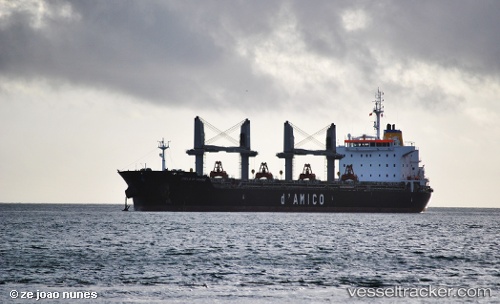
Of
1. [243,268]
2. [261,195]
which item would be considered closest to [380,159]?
[261,195]

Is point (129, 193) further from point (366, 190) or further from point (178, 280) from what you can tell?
point (178, 280)

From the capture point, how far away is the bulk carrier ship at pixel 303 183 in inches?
3484

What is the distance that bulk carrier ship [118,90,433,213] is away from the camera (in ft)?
290

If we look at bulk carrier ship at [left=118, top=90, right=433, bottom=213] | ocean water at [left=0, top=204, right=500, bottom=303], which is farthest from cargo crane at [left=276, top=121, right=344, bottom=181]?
ocean water at [left=0, top=204, right=500, bottom=303]

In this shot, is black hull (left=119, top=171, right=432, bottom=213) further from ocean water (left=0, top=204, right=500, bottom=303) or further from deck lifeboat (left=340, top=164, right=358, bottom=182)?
ocean water (left=0, top=204, right=500, bottom=303)

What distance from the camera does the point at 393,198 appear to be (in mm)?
105000

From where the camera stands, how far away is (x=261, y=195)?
95438 millimetres

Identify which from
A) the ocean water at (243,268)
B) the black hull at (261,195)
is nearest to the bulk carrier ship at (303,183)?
the black hull at (261,195)

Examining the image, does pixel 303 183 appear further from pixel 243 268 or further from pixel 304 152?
pixel 243 268

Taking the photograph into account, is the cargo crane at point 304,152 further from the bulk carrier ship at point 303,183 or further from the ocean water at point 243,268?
the ocean water at point 243,268

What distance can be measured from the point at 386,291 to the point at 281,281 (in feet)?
12.4

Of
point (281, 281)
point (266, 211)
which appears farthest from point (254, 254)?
point (266, 211)

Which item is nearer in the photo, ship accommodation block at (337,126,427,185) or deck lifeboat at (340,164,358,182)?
deck lifeboat at (340,164,358,182)

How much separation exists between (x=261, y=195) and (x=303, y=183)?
7012mm
